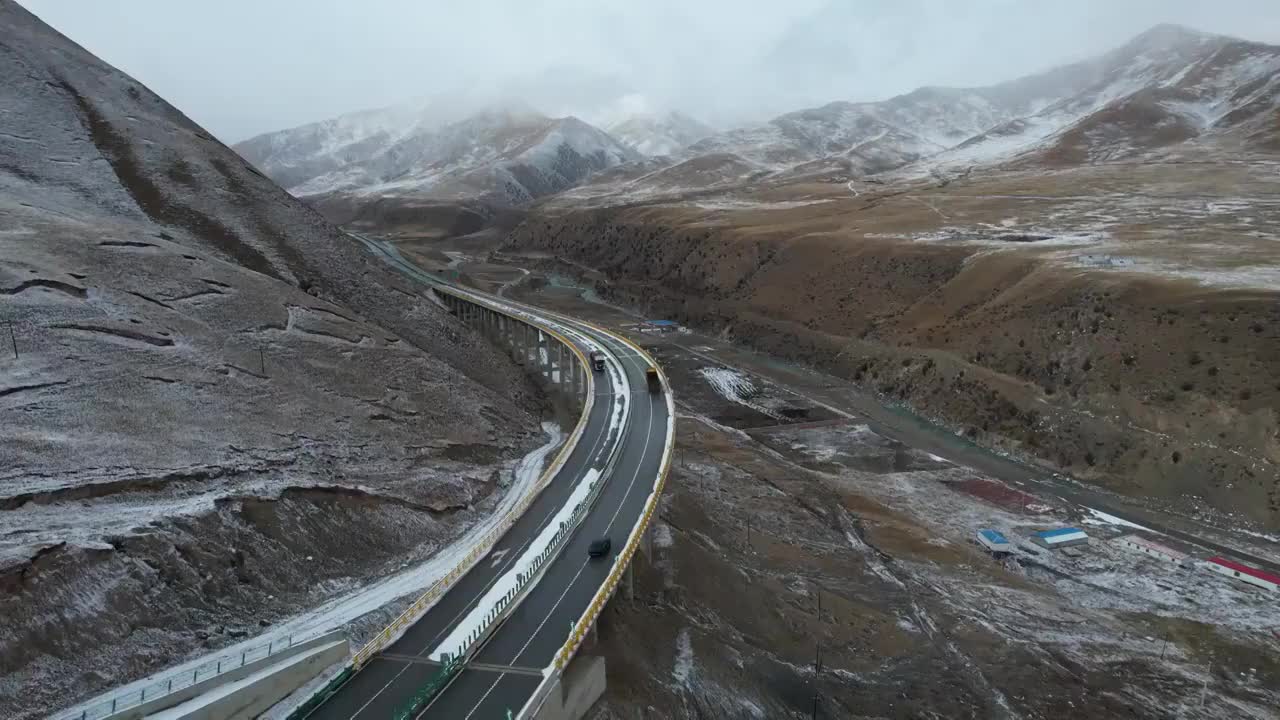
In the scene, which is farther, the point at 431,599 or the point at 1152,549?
the point at 1152,549

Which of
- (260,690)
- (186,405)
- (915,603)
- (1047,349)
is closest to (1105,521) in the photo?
(915,603)

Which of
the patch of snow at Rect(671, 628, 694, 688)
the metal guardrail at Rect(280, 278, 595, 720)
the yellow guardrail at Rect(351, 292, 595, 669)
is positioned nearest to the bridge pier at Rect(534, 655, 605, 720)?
the metal guardrail at Rect(280, 278, 595, 720)

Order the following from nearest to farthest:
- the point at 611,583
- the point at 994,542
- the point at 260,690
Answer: the point at 260,690
the point at 611,583
the point at 994,542

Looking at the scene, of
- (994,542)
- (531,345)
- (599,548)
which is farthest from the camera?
(531,345)

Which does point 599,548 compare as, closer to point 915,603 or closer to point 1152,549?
point 915,603

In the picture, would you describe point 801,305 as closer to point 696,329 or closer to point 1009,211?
point 696,329

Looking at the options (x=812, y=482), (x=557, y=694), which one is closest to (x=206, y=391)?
(x=557, y=694)

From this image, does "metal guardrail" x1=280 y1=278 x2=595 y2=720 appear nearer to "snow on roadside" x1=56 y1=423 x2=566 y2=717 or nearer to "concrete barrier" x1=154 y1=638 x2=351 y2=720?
"concrete barrier" x1=154 y1=638 x2=351 y2=720

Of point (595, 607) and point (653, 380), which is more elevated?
point (653, 380)

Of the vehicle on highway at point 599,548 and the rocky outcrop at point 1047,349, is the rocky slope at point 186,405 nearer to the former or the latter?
the vehicle on highway at point 599,548
